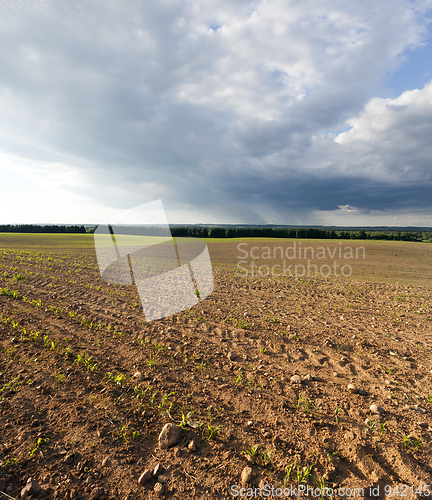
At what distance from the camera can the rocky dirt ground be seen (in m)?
2.88

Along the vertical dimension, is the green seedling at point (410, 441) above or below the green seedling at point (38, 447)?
below

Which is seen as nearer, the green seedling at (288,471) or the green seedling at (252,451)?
the green seedling at (288,471)

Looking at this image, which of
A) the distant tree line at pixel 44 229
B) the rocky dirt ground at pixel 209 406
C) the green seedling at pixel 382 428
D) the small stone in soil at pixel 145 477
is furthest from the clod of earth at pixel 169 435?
the distant tree line at pixel 44 229

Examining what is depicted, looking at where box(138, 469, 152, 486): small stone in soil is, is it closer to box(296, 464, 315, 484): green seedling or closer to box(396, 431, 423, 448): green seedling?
box(296, 464, 315, 484): green seedling

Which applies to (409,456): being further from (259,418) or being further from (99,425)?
(99,425)

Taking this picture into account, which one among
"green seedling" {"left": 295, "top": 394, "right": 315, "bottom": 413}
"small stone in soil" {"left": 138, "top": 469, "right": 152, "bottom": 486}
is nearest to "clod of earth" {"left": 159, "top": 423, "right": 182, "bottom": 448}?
"small stone in soil" {"left": 138, "top": 469, "right": 152, "bottom": 486}

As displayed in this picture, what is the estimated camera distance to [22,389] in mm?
4211

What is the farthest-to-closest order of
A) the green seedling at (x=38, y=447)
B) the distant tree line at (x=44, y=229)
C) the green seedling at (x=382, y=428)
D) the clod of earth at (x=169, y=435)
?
Answer: the distant tree line at (x=44, y=229)
the green seedling at (x=382, y=428)
the clod of earth at (x=169, y=435)
the green seedling at (x=38, y=447)

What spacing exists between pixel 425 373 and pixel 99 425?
6.81m

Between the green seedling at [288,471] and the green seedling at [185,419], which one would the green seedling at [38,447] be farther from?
the green seedling at [288,471]

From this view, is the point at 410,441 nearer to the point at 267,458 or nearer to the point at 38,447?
the point at 267,458

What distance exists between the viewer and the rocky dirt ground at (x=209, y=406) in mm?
2881

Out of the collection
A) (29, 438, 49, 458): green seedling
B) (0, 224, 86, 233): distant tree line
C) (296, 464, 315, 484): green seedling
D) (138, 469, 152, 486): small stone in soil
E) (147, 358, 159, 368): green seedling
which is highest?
(0, 224, 86, 233): distant tree line

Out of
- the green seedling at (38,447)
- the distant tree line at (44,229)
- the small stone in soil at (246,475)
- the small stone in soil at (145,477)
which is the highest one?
the distant tree line at (44,229)
